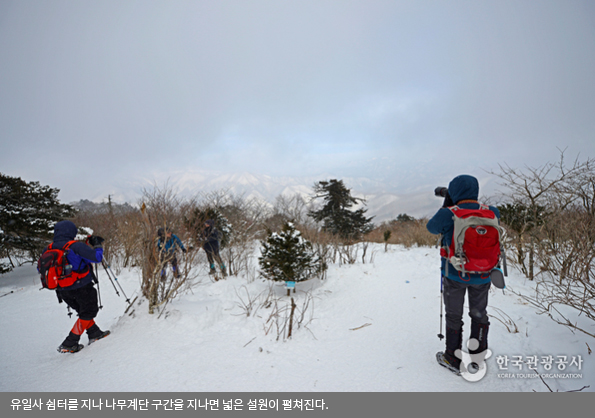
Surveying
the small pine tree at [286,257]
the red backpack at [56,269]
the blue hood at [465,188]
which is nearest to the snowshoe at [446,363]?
the blue hood at [465,188]

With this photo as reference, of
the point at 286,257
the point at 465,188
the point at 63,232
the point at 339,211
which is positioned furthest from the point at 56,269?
the point at 339,211

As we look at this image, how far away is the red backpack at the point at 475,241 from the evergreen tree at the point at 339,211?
44.9ft

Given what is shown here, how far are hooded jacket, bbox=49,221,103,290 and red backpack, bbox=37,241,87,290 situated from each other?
0.04m

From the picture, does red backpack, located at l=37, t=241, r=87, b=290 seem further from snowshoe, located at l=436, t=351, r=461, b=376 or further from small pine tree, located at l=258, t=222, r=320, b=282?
snowshoe, located at l=436, t=351, r=461, b=376

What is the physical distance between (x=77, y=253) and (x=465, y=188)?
4301 millimetres

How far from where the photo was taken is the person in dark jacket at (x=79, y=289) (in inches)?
114

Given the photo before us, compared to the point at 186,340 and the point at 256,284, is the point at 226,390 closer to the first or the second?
the point at 186,340

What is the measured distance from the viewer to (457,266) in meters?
2.16

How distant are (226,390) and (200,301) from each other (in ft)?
7.97

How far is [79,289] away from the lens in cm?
298

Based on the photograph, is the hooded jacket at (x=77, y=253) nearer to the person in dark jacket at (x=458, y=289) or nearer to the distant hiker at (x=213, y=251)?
the distant hiker at (x=213, y=251)

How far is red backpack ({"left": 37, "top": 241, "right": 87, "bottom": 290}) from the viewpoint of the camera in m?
2.77

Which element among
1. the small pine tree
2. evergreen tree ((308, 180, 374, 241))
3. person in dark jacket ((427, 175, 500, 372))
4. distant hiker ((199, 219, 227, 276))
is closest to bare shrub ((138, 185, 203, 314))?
the small pine tree
